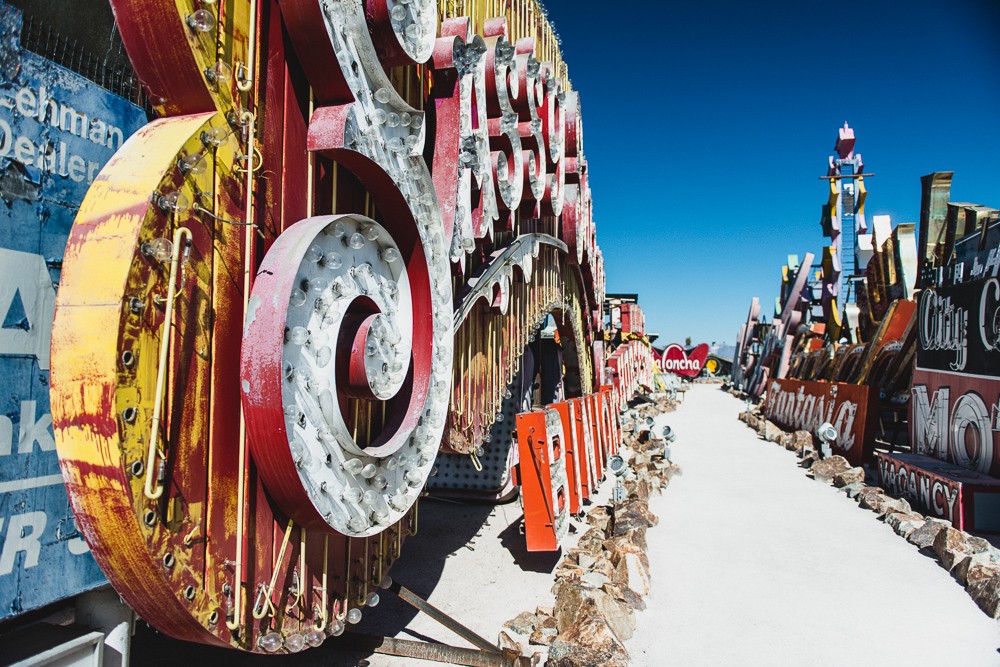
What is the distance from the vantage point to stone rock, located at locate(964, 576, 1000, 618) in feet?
18.8

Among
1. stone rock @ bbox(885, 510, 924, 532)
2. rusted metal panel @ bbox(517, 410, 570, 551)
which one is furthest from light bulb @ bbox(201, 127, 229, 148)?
stone rock @ bbox(885, 510, 924, 532)

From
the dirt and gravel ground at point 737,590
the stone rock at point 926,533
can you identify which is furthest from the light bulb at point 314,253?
the stone rock at point 926,533

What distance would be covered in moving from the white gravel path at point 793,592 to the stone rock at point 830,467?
3.71 feet

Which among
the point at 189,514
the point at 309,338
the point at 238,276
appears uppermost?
the point at 238,276

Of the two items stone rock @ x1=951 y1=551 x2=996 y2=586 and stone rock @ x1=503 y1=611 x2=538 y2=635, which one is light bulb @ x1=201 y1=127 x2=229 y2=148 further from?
stone rock @ x1=951 y1=551 x2=996 y2=586

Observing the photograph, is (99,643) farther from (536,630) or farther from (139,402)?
(536,630)

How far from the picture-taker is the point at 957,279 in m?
10.4

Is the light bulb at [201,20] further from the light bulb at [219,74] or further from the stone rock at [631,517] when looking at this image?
the stone rock at [631,517]

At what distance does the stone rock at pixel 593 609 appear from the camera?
5.06 m

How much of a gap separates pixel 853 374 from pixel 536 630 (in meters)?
15.7

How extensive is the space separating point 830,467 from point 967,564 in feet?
18.4

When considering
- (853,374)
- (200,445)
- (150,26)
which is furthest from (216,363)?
(853,374)

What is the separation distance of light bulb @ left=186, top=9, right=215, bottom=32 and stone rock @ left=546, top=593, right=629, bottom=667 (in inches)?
168

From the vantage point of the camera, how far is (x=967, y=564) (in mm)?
6535
